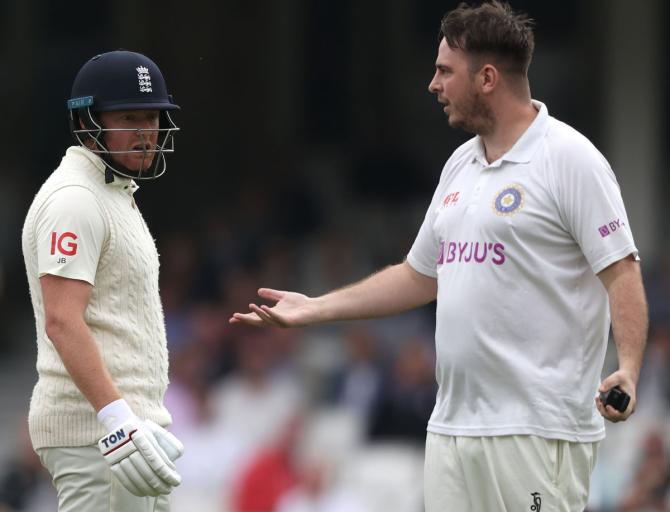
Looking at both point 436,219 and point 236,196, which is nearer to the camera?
point 436,219

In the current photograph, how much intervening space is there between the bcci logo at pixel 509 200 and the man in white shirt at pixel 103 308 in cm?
96

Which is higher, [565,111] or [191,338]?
[565,111]

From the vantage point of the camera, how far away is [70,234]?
12.3 feet

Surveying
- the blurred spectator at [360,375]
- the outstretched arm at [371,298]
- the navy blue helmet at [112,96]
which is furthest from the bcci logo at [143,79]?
the blurred spectator at [360,375]

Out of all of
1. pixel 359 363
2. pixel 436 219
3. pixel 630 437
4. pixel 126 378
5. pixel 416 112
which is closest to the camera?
pixel 126 378

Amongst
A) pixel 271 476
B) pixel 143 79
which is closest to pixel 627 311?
pixel 143 79

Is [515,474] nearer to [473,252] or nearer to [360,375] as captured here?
[473,252]

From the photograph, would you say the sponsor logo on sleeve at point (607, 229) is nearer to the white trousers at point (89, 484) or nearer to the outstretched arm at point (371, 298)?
the outstretched arm at point (371, 298)

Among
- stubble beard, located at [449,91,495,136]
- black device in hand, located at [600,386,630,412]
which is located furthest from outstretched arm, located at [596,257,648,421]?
stubble beard, located at [449,91,495,136]

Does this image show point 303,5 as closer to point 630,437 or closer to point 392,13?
point 392,13

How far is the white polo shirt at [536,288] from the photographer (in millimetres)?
3873

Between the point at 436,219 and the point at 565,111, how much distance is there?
8.13 m

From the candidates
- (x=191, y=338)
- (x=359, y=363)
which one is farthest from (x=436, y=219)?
(x=191, y=338)

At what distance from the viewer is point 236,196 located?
12906mm
